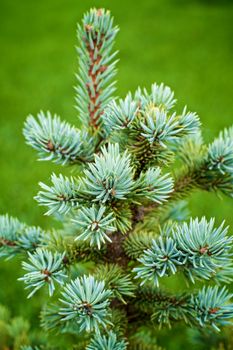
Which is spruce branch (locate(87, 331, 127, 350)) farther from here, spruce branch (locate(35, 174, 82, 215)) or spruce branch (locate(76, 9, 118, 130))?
spruce branch (locate(76, 9, 118, 130))

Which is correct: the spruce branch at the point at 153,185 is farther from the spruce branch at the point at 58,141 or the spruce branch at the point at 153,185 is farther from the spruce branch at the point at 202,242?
the spruce branch at the point at 58,141

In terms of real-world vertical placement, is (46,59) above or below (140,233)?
above

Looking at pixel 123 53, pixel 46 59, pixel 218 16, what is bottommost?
pixel 46 59

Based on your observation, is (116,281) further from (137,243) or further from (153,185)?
(153,185)

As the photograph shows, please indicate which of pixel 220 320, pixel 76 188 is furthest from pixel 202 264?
pixel 76 188

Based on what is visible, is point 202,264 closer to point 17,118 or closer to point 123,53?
point 17,118

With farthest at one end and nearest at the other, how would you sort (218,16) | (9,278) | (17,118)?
(218,16), (17,118), (9,278)

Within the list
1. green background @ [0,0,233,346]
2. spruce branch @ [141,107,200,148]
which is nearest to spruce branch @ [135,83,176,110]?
spruce branch @ [141,107,200,148]

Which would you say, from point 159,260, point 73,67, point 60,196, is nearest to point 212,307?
point 159,260
